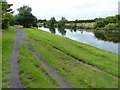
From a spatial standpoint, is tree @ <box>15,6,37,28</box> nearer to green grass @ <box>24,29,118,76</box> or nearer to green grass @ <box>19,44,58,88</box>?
green grass @ <box>24,29,118,76</box>

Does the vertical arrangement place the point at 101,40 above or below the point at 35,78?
above

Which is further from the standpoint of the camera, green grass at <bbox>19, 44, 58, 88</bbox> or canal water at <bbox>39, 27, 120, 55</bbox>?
canal water at <bbox>39, 27, 120, 55</bbox>

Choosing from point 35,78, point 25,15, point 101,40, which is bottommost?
point 35,78

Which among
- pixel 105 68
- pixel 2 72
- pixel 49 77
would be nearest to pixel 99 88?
pixel 49 77

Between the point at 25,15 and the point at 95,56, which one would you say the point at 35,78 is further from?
the point at 25,15

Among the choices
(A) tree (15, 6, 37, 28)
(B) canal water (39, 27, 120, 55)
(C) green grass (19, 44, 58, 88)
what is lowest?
(C) green grass (19, 44, 58, 88)

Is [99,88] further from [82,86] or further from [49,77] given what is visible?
[49,77]

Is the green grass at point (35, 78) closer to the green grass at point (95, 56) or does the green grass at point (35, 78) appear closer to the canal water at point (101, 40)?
the green grass at point (95, 56)

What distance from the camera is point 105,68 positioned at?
34.3 feet

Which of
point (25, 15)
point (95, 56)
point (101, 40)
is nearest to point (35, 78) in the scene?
point (95, 56)

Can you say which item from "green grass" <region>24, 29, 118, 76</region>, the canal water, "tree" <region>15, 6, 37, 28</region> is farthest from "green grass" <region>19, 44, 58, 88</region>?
"tree" <region>15, 6, 37, 28</region>

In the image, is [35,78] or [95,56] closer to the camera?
[35,78]

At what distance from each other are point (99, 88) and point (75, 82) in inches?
54.4

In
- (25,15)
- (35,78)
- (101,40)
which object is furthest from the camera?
(25,15)
